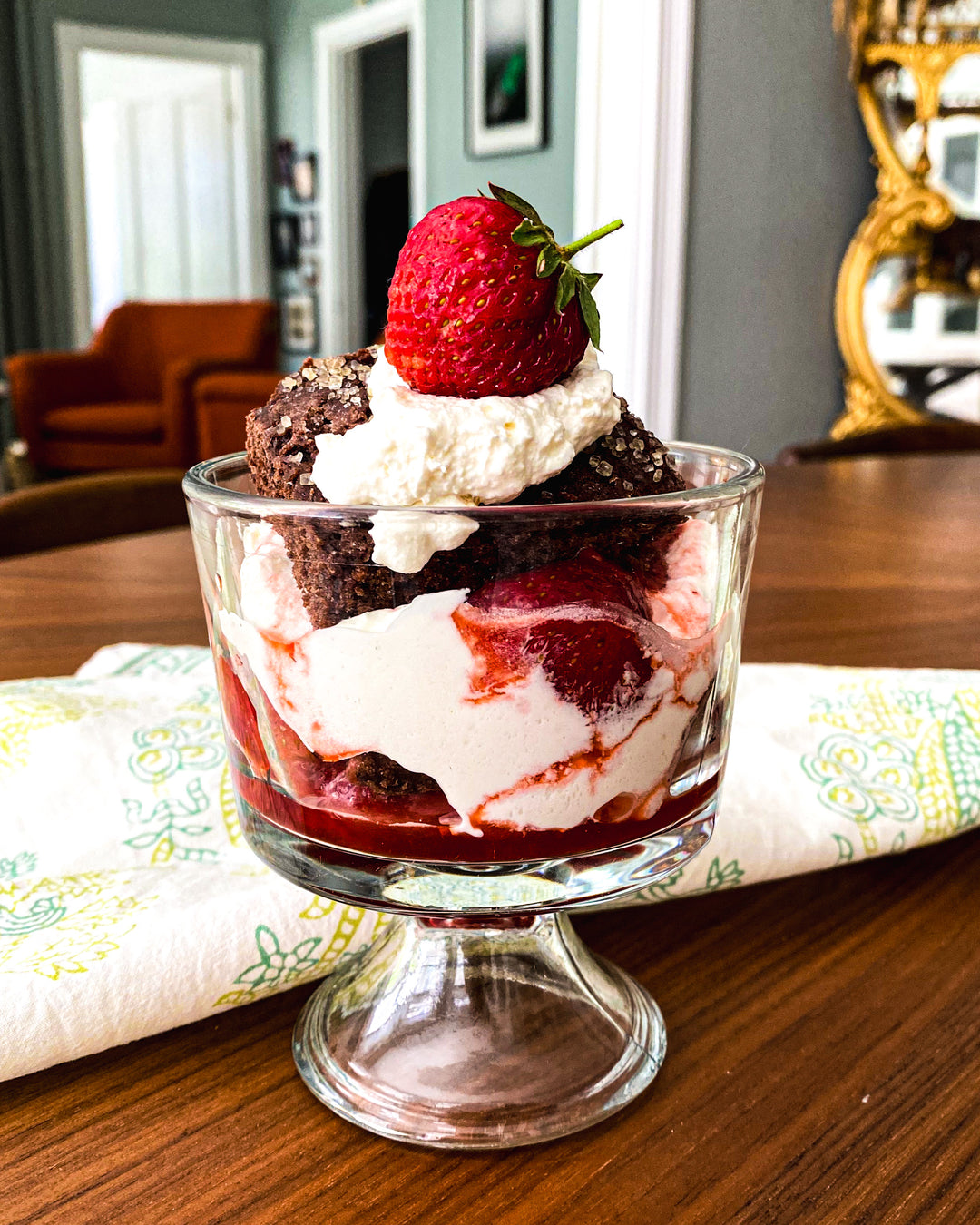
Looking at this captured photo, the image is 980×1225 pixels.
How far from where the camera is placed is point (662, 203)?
2664 millimetres

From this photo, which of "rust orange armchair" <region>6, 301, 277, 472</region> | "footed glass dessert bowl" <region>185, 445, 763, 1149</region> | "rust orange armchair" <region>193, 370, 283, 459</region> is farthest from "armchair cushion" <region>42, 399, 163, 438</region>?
"footed glass dessert bowl" <region>185, 445, 763, 1149</region>

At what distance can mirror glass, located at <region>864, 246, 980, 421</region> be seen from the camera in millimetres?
2918

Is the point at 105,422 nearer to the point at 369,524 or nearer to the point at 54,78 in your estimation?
the point at 54,78

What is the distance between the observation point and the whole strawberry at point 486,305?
35 cm

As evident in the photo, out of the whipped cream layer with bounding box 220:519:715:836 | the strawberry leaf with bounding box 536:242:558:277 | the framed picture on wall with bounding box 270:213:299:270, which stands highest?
the framed picture on wall with bounding box 270:213:299:270

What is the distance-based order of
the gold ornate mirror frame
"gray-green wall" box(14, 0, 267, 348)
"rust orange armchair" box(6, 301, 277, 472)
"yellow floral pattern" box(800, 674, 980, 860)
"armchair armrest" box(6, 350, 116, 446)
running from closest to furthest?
"yellow floral pattern" box(800, 674, 980, 860) → the gold ornate mirror frame → "rust orange armchair" box(6, 301, 277, 472) → "armchair armrest" box(6, 350, 116, 446) → "gray-green wall" box(14, 0, 267, 348)

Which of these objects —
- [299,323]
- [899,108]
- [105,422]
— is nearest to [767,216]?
[899,108]

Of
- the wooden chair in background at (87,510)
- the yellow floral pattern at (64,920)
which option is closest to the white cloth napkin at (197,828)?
the yellow floral pattern at (64,920)

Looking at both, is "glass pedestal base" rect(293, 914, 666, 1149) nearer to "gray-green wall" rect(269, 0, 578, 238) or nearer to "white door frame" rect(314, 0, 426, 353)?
"gray-green wall" rect(269, 0, 578, 238)

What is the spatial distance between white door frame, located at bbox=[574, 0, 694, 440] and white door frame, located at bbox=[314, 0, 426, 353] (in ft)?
8.86

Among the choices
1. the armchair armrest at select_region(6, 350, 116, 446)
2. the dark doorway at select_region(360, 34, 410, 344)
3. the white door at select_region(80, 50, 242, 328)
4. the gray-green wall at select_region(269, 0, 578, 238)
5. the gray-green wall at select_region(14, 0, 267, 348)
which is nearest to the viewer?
the gray-green wall at select_region(269, 0, 578, 238)

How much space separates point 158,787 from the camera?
0.55 m

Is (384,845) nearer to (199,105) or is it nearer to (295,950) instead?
(295,950)

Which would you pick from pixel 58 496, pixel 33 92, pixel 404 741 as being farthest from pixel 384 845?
pixel 33 92
